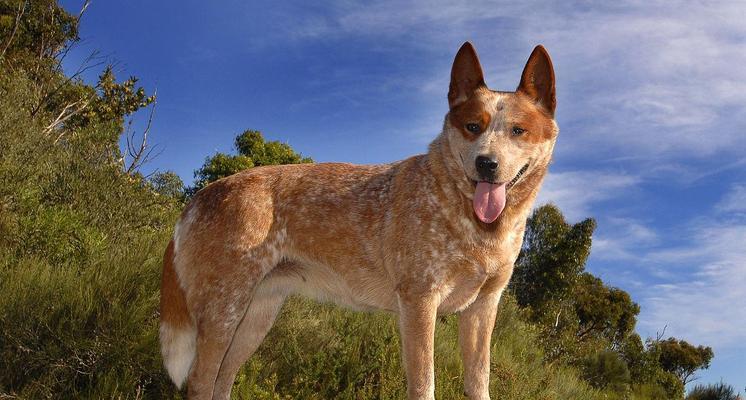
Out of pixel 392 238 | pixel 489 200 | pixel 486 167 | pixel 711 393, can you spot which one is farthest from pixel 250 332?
pixel 711 393

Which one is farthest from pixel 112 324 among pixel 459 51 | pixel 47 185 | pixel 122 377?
pixel 47 185

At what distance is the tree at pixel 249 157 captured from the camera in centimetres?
2842

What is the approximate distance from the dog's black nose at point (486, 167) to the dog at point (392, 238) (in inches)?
0.4

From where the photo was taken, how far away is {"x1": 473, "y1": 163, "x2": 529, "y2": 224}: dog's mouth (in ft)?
15.7

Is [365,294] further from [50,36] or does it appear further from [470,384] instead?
[50,36]

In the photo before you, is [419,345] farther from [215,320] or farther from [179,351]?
[179,351]

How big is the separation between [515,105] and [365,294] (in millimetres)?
1771

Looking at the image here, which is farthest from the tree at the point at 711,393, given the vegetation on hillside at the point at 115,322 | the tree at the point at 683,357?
the tree at the point at 683,357

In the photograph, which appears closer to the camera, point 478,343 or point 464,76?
point 464,76

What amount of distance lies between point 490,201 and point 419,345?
108cm

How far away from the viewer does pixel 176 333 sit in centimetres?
527

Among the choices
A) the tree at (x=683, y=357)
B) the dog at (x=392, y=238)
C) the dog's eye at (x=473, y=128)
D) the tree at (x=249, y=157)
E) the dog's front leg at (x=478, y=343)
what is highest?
the tree at (x=249, y=157)

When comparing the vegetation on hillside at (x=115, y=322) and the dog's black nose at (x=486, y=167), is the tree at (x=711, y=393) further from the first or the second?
the dog's black nose at (x=486, y=167)

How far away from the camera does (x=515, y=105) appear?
4.89 meters
